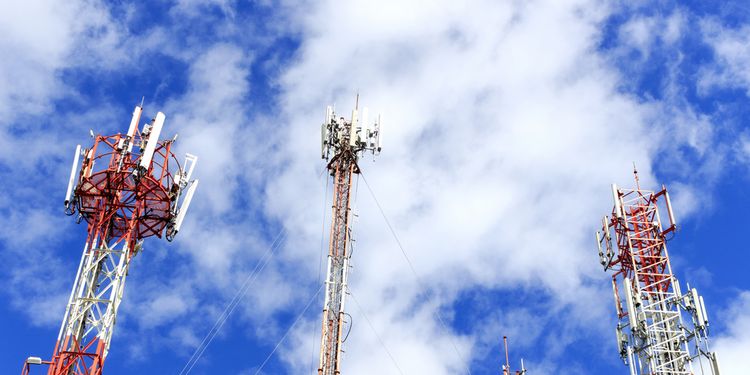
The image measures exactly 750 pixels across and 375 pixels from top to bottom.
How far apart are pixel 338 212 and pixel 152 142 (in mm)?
16394

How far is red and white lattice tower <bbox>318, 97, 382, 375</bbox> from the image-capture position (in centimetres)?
6650

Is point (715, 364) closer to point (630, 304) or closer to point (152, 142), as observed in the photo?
point (630, 304)

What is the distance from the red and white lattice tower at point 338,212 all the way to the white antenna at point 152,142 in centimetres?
1498

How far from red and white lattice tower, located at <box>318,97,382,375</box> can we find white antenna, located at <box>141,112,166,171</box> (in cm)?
1498

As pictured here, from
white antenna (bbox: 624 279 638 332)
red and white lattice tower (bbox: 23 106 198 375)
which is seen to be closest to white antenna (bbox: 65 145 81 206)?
red and white lattice tower (bbox: 23 106 198 375)

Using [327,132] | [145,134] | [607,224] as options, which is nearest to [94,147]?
[145,134]

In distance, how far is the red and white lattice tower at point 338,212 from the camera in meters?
66.5

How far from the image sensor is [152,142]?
64.9 meters

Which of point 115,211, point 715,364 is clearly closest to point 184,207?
point 115,211

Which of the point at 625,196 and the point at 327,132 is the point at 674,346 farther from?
the point at 327,132

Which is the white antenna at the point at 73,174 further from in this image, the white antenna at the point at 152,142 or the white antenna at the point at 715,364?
the white antenna at the point at 715,364

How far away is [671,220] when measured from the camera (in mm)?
85625

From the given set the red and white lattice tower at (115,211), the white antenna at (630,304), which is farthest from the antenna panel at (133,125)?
the white antenna at (630,304)

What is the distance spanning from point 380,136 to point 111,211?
76.3 ft
